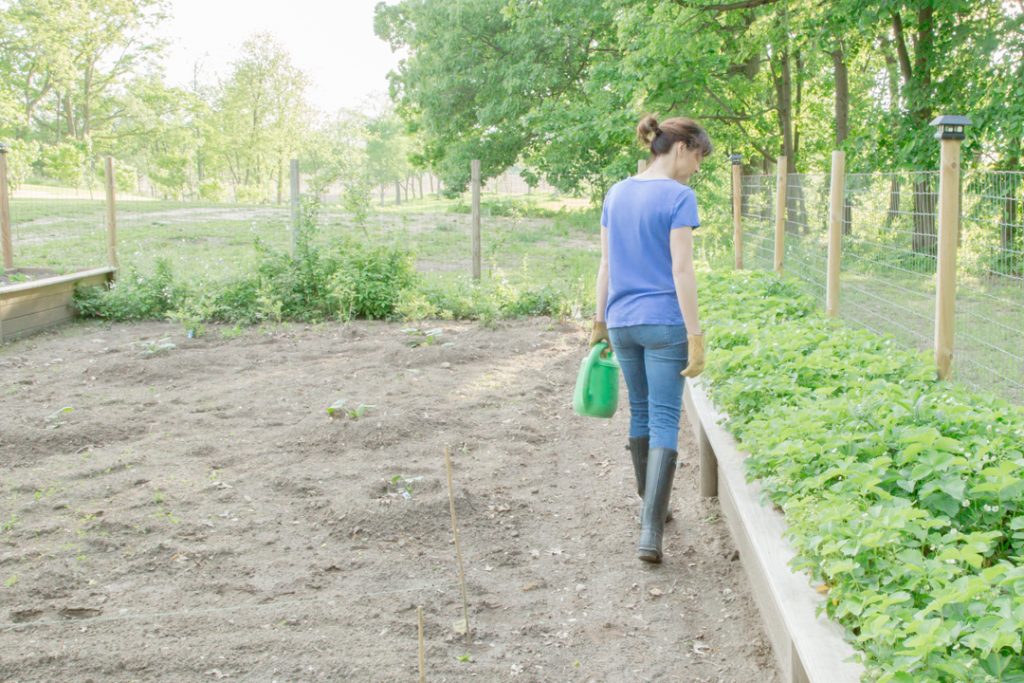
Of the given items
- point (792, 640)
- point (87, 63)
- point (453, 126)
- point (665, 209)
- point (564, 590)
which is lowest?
point (564, 590)

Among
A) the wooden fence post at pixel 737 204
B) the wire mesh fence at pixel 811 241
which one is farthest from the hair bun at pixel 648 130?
the wooden fence post at pixel 737 204

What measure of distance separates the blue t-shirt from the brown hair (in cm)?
16

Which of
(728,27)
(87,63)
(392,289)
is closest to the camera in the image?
(392,289)

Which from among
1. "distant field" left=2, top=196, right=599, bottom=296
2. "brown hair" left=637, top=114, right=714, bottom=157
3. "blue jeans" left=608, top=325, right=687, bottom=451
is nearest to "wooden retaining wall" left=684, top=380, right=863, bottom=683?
"blue jeans" left=608, top=325, right=687, bottom=451

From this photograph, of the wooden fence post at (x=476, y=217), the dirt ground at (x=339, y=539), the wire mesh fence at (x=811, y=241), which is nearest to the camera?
the dirt ground at (x=339, y=539)

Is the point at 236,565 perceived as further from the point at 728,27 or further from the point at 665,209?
the point at 728,27

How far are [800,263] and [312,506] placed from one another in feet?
20.0

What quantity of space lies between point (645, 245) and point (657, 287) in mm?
183

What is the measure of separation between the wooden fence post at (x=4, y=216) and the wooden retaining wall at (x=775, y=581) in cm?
901

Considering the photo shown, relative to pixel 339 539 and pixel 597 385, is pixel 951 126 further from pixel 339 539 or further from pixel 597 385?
pixel 339 539

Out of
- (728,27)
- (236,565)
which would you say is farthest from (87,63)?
(236,565)

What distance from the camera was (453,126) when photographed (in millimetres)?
26453

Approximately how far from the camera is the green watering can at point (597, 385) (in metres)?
4.40

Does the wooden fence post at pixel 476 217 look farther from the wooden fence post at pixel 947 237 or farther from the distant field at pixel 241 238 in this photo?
the wooden fence post at pixel 947 237
